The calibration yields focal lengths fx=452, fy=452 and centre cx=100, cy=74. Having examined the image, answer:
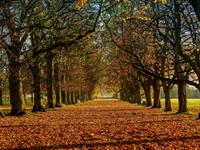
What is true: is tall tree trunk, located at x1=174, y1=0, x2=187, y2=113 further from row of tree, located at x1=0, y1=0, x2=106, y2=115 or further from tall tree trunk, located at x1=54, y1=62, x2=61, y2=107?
tall tree trunk, located at x1=54, y1=62, x2=61, y2=107

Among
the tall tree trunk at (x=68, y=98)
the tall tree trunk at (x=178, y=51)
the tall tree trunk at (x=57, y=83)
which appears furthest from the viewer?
the tall tree trunk at (x=68, y=98)

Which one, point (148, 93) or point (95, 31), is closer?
point (95, 31)

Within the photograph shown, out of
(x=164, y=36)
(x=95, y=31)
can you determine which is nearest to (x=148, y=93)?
(x=95, y=31)

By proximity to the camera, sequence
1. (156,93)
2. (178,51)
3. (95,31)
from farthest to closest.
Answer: (156,93) < (95,31) < (178,51)

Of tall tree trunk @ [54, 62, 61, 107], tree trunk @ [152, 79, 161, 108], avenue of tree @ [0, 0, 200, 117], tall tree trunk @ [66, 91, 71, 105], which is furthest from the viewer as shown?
tall tree trunk @ [66, 91, 71, 105]

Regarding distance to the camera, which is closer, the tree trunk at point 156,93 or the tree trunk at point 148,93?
the tree trunk at point 156,93

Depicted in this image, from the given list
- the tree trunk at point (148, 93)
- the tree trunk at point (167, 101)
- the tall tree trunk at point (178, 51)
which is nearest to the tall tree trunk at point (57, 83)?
the tree trunk at point (148, 93)

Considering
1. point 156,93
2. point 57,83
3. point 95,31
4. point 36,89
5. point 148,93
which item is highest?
point 95,31

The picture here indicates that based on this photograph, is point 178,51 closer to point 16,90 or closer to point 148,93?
point 16,90

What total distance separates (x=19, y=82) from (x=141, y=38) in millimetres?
10159

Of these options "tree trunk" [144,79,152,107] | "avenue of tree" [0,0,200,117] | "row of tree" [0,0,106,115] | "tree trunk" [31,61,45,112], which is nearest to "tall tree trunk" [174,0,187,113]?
"avenue of tree" [0,0,200,117]

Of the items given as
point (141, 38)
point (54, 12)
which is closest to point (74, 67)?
point (141, 38)

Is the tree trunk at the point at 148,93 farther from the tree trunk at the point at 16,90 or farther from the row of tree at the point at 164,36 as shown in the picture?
the tree trunk at the point at 16,90

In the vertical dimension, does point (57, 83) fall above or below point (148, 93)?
above
